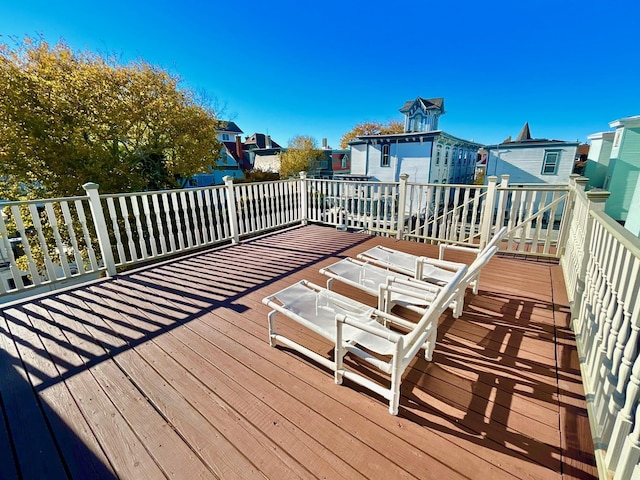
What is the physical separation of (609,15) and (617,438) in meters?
12.4

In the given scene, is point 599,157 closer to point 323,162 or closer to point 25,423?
point 323,162

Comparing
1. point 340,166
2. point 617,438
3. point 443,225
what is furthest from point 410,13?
point 340,166

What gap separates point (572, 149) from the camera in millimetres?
14352

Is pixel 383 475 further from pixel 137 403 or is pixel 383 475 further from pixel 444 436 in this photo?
pixel 137 403

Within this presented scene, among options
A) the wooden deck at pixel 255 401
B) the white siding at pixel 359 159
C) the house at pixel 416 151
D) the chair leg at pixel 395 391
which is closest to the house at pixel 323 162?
the white siding at pixel 359 159

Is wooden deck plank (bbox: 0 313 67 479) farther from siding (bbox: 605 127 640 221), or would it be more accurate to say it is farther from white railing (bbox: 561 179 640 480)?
siding (bbox: 605 127 640 221)

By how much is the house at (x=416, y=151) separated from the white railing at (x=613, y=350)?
1539 centimetres

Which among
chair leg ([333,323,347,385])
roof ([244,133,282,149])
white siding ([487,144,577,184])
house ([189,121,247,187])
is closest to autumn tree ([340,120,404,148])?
roof ([244,133,282,149])

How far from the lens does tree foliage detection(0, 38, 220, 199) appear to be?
8.51 m

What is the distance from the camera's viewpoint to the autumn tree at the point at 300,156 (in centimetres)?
2434

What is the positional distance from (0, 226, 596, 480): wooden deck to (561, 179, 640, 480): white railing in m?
0.15

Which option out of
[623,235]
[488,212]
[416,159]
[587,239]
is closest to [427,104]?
[416,159]

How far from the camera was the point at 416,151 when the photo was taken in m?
16.0

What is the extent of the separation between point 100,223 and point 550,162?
67.2ft
